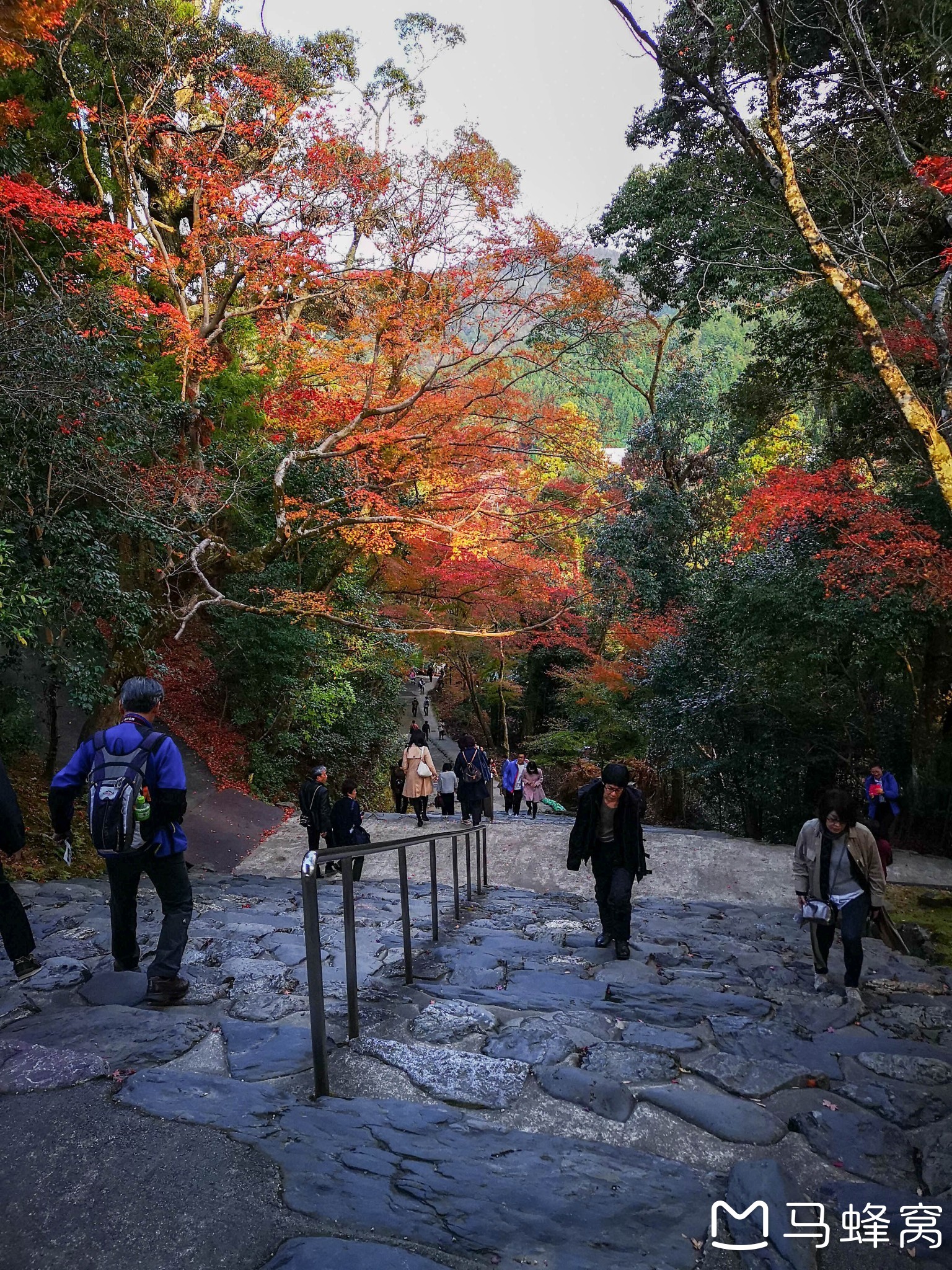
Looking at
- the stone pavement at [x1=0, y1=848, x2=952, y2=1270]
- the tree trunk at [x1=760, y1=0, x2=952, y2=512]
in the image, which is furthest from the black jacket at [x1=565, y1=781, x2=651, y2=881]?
the tree trunk at [x1=760, y1=0, x2=952, y2=512]

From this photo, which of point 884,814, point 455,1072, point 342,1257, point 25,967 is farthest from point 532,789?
point 342,1257

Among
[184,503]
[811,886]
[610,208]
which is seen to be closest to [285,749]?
[184,503]

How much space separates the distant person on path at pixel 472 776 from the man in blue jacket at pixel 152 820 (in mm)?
7047

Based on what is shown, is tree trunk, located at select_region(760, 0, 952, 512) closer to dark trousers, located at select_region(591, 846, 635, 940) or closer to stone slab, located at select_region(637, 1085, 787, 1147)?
dark trousers, located at select_region(591, 846, 635, 940)

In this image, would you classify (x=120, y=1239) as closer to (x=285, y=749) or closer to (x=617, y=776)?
(x=617, y=776)

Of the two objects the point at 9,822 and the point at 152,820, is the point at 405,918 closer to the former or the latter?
the point at 152,820

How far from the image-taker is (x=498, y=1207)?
2.09 m

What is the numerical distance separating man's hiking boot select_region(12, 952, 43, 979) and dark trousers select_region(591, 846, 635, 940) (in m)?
3.38

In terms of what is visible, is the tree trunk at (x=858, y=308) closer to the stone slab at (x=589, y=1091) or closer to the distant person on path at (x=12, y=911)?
the stone slab at (x=589, y=1091)

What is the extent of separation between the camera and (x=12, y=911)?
12.9ft

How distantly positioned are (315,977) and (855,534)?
9.85 meters

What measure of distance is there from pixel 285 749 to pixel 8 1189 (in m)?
13.8

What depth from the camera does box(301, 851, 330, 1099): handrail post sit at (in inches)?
104

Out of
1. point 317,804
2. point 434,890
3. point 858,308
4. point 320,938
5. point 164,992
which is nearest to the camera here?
point 320,938
